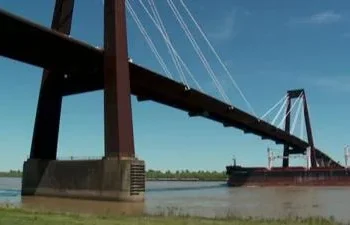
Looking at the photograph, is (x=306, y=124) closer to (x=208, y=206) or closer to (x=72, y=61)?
(x=72, y=61)

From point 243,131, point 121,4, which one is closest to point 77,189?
point 121,4

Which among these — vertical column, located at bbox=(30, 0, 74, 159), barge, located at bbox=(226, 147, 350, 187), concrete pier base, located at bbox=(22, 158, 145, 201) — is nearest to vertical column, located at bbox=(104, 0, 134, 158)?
concrete pier base, located at bbox=(22, 158, 145, 201)

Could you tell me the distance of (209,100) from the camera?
200 ft

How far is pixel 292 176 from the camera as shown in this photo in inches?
3669

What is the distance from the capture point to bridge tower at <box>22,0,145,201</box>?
123ft

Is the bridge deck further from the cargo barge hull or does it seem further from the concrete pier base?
the cargo barge hull

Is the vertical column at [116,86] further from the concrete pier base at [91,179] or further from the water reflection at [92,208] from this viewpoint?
the water reflection at [92,208]

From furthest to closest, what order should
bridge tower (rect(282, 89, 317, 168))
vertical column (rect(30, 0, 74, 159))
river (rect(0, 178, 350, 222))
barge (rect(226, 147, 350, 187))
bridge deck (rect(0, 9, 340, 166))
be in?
bridge tower (rect(282, 89, 317, 168)), barge (rect(226, 147, 350, 187)), vertical column (rect(30, 0, 74, 159)), bridge deck (rect(0, 9, 340, 166)), river (rect(0, 178, 350, 222))

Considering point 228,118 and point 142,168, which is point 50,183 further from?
point 228,118

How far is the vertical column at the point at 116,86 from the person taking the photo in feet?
125

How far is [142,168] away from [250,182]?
201 feet

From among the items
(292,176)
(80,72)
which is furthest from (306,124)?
(80,72)

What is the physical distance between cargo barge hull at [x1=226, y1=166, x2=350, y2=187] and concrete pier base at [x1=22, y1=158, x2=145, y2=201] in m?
55.2

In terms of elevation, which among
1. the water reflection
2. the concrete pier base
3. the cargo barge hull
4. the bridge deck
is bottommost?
the water reflection
